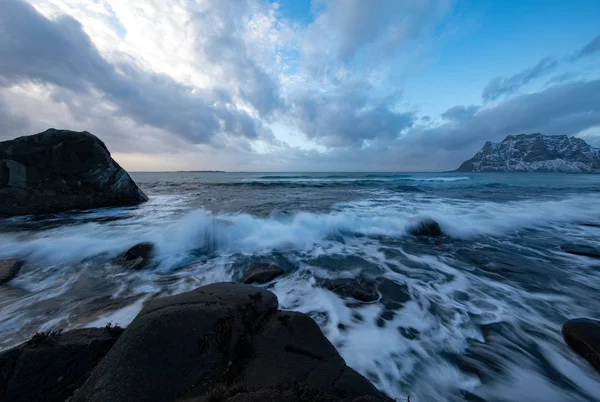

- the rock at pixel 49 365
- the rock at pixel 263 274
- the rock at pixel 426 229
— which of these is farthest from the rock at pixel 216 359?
the rock at pixel 426 229

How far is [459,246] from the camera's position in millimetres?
7043

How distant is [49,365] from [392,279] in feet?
17.1

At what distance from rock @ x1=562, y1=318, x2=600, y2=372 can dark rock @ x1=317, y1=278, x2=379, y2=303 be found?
2532 millimetres

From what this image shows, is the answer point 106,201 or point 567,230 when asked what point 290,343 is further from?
point 106,201

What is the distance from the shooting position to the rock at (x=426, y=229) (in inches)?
325

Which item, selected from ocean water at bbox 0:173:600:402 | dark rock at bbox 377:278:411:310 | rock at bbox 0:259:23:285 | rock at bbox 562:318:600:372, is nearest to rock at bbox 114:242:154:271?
ocean water at bbox 0:173:600:402

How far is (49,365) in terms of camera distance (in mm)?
1925

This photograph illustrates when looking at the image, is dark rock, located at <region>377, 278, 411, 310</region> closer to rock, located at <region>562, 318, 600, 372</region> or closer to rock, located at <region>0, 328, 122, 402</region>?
rock, located at <region>562, 318, 600, 372</region>

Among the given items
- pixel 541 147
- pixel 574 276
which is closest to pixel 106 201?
pixel 574 276

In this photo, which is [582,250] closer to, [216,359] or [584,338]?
[584,338]

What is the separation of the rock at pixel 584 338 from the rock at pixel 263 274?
4.68 m

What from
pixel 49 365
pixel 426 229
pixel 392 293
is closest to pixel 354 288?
pixel 392 293

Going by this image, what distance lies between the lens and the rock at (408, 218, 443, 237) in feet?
27.1

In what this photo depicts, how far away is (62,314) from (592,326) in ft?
25.3
